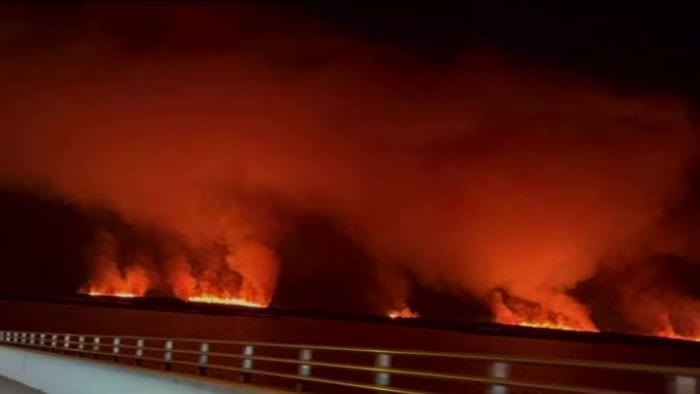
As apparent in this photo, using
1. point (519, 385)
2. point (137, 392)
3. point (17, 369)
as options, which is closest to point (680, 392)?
point (519, 385)

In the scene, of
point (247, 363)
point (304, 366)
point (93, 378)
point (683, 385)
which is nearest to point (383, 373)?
point (304, 366)

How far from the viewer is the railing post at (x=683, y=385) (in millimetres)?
8281

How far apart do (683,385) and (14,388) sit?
1549cm

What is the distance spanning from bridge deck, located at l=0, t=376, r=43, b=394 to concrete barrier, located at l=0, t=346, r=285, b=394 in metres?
0.14

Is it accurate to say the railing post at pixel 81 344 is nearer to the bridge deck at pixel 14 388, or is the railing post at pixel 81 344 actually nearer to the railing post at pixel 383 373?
the bridge deck at pixel 14 388

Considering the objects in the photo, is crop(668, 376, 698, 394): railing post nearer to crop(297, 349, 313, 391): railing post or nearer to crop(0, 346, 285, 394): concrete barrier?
crop(0, 346, 285, 394): concrete barrier

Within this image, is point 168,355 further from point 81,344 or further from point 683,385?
point 683,385

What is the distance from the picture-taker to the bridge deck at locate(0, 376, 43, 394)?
1983 centimetres

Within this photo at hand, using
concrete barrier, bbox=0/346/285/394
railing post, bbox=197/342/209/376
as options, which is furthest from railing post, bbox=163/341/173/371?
concrete barrier, bbox=0/346/285/394

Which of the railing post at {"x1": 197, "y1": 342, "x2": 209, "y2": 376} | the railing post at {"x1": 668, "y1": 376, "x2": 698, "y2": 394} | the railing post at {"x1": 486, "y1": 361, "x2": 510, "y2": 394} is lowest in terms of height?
the railing post at {"x1": 668, "y1": 376, "x2": 698, "y2": 394}

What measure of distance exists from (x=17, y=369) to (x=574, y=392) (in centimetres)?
1623

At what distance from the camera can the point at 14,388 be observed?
2055 cm


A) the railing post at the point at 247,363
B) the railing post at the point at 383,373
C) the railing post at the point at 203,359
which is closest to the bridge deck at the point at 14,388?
the railing post at the point at 203,359

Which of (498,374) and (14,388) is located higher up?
(14,388)
